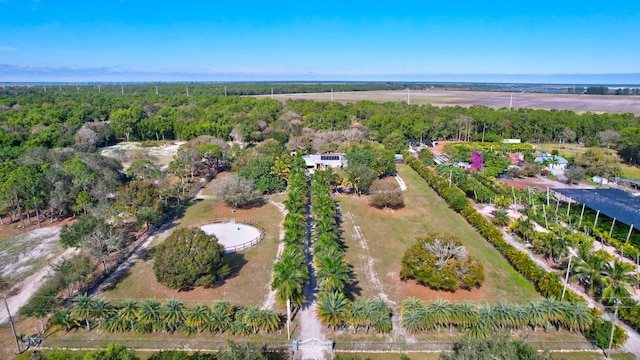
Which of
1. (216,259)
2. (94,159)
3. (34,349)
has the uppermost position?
(94,159)

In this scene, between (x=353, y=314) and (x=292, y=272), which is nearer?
(x=353, y=314)

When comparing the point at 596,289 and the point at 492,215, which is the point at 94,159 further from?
the point at 596,289

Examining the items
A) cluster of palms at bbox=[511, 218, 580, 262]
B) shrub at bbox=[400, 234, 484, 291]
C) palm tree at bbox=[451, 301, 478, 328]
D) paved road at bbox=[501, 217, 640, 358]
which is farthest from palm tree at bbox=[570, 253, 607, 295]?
palm tree at bbox=[451, 301, 478, 328]

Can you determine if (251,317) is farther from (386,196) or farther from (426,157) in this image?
(426,157)

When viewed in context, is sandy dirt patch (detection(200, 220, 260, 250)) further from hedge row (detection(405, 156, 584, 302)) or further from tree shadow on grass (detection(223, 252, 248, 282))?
Result: hedge row (detection(405, 156, 584, 302))

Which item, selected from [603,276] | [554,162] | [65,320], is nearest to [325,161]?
[554,162]

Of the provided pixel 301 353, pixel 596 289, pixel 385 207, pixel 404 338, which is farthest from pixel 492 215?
pixel 301 353

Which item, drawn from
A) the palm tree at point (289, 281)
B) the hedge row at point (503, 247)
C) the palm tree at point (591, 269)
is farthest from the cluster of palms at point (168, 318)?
the palm tree at point (591, 269)
